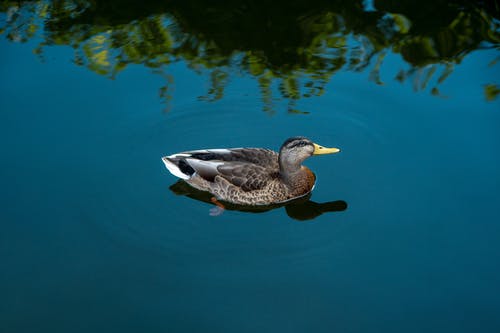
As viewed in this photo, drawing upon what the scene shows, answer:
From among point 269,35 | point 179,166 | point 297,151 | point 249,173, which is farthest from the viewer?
point 269,35

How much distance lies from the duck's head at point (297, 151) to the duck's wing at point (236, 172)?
22 cm

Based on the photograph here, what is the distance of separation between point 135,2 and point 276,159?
168 inches

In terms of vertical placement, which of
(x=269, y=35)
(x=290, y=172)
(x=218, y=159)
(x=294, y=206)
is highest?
(x=269, y=35)

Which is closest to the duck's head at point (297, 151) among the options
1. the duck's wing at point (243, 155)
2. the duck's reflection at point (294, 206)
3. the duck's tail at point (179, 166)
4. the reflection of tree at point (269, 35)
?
the duck's wing at point (243, 155)

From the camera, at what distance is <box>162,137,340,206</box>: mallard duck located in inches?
286

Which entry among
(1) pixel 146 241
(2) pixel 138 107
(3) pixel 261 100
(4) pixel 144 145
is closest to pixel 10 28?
(2) pixel 138 107

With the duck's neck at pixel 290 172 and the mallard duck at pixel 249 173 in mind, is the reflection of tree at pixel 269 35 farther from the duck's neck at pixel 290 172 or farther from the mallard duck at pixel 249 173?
the duck's neck at pixel 290 172

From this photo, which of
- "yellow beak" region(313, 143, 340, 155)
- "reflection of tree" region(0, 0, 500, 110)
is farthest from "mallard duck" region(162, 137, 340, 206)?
"reflection of tree" region(0, 0, 500, 110)

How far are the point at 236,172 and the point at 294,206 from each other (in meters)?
0.75

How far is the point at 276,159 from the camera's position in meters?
7.46

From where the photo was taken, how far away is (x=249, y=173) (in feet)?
23.9

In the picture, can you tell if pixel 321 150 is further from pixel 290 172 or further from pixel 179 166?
pixel 179 166

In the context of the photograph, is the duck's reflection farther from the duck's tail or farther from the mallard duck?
the duck's tail

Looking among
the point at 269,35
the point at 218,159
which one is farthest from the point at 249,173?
the point at 269,35
